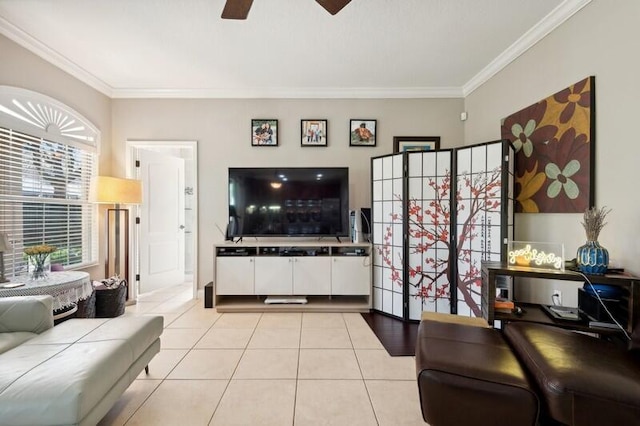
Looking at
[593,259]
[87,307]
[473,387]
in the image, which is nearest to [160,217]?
[87,307]

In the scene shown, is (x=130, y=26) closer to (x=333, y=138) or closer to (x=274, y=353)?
(x=333, y=138)

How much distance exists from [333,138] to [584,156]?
97.1 inches

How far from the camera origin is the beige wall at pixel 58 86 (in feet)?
8.18

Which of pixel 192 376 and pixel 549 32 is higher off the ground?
pixel 549 32

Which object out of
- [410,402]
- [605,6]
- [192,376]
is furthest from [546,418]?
[605,6]

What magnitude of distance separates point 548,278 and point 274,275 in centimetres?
252

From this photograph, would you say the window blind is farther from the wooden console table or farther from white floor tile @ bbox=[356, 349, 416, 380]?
the wooden console table

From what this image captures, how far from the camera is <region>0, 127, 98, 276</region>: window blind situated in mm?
2480

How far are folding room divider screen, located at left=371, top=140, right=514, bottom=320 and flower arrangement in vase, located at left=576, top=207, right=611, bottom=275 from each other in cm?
70

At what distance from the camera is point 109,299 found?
299cm

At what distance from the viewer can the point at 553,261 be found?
76.9 inches

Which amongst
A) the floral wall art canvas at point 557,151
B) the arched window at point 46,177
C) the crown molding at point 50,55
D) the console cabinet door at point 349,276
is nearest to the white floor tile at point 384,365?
the console cabinet door at point 349,276

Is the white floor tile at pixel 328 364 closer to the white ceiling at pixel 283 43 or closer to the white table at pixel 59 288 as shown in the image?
the white table at pixel 59 288

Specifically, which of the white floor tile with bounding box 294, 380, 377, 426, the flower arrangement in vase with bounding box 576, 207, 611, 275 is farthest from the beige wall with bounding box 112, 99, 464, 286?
the white floor tile with bounding box 294, 380, 377, 426
